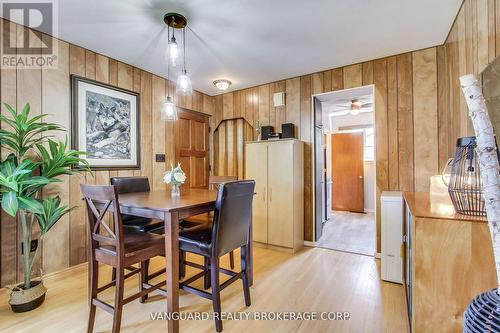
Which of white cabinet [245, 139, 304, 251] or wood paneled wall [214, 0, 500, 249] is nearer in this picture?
wood paneled wall [214, 0, 500, 249]

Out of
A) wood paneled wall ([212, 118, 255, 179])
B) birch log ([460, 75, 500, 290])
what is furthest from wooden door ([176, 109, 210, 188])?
birch log ([460, 75, 500, 290])

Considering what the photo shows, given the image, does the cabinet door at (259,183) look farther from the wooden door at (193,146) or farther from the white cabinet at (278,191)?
the wooden door at (193,146)

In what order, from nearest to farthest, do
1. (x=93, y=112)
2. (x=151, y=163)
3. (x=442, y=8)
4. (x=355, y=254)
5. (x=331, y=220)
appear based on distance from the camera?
1. (x=442, y=8)
2. (x=93, y=112)
3. (x=355, y=254)
4. (x=151, y=163)
5. (x=331, y=220)

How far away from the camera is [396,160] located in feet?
9.86

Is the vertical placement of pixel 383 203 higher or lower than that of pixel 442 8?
lower

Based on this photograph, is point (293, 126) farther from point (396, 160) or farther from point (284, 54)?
point (396, 160)

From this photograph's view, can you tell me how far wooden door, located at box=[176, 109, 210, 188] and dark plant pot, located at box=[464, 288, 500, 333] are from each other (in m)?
3.71

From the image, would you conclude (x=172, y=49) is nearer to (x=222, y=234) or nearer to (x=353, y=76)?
(x=222, y=234)

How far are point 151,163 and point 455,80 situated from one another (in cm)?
367

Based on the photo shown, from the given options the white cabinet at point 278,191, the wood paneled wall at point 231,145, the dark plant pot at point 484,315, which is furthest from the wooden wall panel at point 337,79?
the dark plant pot at point 484,315

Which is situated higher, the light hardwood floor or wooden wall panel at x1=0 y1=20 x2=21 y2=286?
wooden wall panel at x1=0 y1=20 x2=21 y2=286

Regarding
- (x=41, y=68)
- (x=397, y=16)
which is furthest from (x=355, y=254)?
(x=41, y=68)

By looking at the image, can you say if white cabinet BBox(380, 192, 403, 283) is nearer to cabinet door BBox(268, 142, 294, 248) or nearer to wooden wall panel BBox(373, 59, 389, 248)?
wooden wall panel BBox(373, 59, 389, 248)

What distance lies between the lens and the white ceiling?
2.03m
